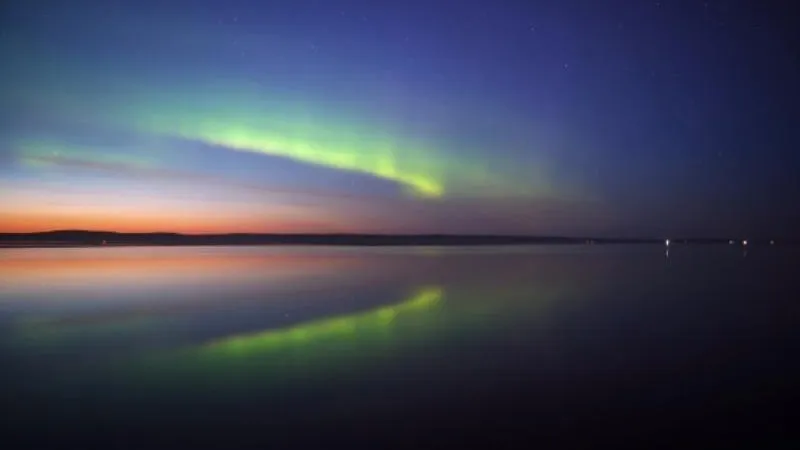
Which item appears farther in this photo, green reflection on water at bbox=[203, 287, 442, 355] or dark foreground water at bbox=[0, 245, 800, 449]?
green reflection on water at bbox=[203, 287, 442, 355]

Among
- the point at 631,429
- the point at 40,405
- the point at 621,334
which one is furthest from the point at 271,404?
the point at 621,334

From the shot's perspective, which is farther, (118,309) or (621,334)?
(118,309)

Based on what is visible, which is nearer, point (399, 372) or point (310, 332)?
point (399, 372)

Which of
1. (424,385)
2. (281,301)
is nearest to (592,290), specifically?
(281,301)

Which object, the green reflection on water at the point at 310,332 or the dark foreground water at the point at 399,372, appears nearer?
the dark foreground water at the point at 399,372

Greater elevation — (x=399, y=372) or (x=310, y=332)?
(x=310, y=332)

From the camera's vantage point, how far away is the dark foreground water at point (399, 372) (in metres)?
6.89

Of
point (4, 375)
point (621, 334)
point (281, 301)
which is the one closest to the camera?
point (4, 375)

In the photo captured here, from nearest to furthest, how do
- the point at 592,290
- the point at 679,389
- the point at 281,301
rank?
the point at 679,389 < the point at 281,301 < the point at 592,290

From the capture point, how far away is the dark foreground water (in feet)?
22.6

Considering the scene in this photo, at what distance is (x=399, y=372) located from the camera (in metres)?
9.66

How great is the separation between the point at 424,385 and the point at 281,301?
11029 mm

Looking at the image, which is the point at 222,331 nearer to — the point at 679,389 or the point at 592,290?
the point at 679,389

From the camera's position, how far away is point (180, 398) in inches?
324
